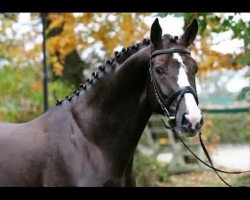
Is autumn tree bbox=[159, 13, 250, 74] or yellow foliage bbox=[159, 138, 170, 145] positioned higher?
autumn tree bbox=[159, 13, 250, 74]

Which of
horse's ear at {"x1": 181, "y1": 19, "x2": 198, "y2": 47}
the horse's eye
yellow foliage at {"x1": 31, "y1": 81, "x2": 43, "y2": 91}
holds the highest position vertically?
horse's ear at {"x1": 181, "y1": 19, "x2": 198, "y2": 47}

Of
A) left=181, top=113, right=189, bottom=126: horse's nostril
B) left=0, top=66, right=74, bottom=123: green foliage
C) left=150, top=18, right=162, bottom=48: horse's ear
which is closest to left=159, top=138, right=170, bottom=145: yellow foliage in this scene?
left=0, top=66, right=74, bottom=123: green foliage

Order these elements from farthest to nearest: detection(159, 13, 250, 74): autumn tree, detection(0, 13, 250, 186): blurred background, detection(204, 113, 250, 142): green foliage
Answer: detection(204, 113, 250, 142): green foliage
detection(0, 13, 250, 186): blurred background
detection(159, 13, 250, 74): autumn tree

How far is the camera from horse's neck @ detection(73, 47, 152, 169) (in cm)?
385

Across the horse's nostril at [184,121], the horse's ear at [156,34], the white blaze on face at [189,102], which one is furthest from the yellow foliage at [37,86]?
the horse's nostril at [184,121]

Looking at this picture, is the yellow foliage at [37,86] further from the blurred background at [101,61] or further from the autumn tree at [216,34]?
the autumn tree at [216,34]

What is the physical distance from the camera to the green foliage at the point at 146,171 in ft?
Result: 33.4

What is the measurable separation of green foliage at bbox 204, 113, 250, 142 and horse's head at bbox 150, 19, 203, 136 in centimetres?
1346

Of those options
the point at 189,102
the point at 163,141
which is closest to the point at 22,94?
the point at 163,141

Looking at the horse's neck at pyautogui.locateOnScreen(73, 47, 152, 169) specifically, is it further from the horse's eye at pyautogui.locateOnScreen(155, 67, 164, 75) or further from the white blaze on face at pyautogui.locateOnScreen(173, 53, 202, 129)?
the white blaze on face at pyautogui.locateOnScreen(173, 53, 202, 129)

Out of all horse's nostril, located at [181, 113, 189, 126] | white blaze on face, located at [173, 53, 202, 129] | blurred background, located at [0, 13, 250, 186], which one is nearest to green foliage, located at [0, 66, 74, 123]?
blurred background, located at [0, 13, 250, 186]

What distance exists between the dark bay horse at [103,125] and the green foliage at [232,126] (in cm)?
1334

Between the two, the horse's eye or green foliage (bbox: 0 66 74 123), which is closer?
the horse's eye

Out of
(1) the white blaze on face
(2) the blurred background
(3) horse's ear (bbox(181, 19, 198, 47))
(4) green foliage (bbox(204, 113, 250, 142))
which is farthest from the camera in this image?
(4) green foliage (bbox(204, 113, 250, 142))
